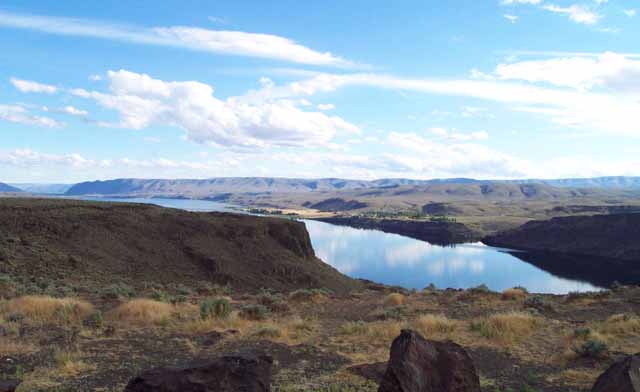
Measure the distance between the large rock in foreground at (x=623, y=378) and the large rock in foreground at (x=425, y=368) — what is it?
1.68m

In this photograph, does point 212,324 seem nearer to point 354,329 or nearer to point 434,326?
point 354,329

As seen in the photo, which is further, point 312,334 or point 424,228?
point 424,228

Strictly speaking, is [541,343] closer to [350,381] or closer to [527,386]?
[527,386]

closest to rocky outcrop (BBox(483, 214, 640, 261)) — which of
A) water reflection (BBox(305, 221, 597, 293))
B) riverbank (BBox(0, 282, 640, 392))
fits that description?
Answer: water reflection (BBox(305, 221, 597, 293))

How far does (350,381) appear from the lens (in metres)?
8.07

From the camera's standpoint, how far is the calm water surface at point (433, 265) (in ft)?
227

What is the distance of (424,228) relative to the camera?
152 m

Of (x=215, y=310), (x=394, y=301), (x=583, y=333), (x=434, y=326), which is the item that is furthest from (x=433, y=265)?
(x=215, y=310)

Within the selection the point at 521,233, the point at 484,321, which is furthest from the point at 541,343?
the point at 521,233

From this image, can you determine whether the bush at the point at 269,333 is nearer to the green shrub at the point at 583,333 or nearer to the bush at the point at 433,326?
the bush at the point at 433,326

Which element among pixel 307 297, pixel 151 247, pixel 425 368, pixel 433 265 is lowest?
pixel 433 265

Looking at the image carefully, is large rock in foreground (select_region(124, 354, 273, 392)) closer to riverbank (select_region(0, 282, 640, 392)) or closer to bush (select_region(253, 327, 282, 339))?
riverbank (select_region(0, 282, 640, 392))

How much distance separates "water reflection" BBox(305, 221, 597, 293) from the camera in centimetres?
6931

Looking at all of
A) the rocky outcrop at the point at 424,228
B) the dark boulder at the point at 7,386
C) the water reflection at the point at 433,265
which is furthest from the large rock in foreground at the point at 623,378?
the rocky outcrop at the point at 424,228
